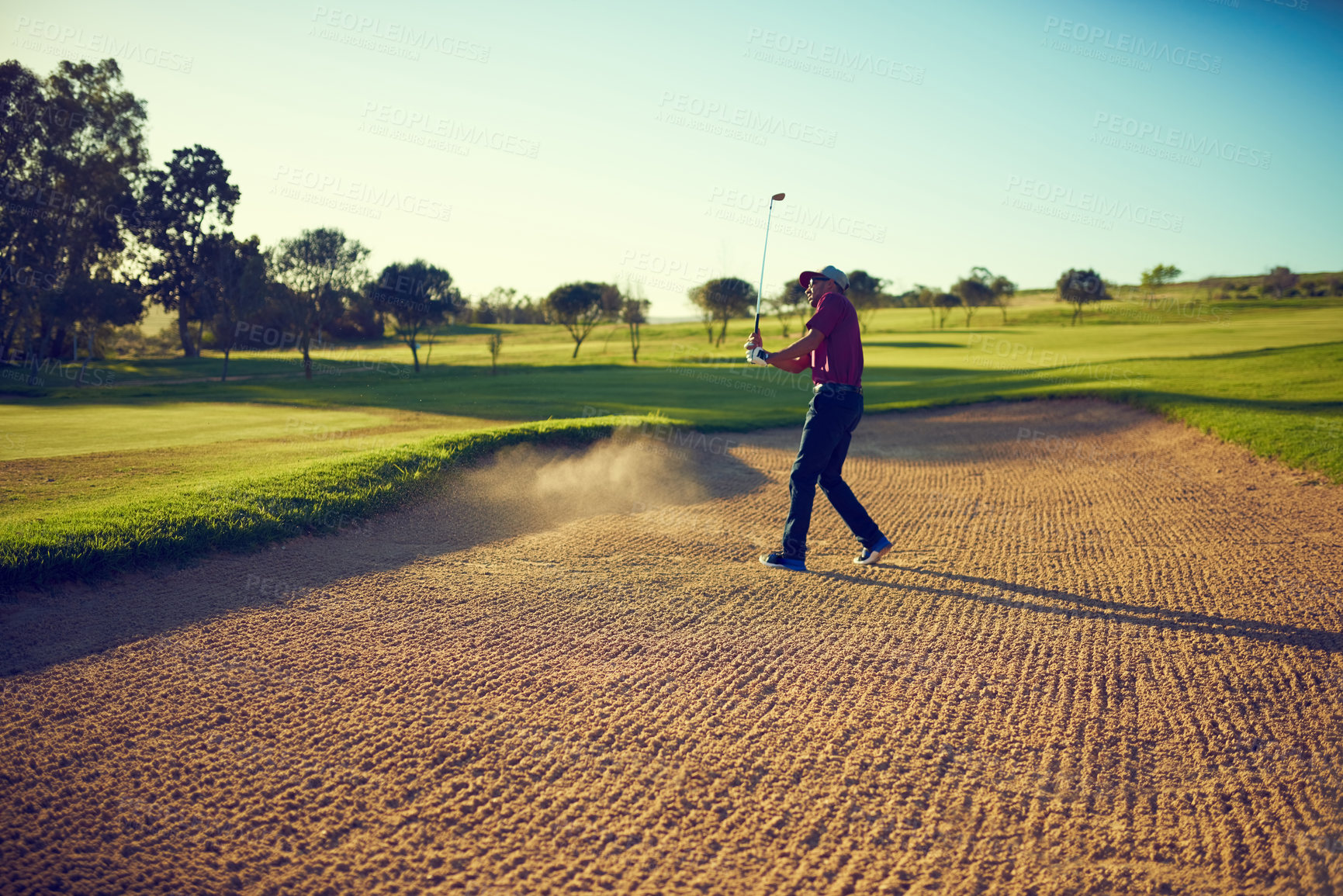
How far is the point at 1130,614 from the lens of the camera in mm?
6238

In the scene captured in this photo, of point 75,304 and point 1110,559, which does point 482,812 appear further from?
point 75,304

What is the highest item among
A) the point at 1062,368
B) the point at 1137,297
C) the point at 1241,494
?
the point at 1137,297

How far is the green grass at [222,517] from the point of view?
6.11 metres

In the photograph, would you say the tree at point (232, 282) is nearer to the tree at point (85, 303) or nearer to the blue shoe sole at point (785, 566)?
the tree at point (85, 303)

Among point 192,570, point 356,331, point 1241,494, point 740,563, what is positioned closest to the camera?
point 192,570

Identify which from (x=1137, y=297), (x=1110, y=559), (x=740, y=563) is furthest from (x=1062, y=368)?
(x=1137, y=297)

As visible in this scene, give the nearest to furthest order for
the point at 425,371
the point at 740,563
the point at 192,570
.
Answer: the point at 192,570 → the point at 740,563 → the point at 425,371

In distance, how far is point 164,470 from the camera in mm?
10594

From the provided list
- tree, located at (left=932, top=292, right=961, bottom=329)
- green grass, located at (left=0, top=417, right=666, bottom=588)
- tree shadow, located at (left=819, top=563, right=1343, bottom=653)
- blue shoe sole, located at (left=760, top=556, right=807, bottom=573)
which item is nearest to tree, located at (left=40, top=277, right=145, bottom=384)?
green grass, located at (left=0, top=417, right=666, bottom=588)

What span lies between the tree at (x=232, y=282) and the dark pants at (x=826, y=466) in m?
38.6

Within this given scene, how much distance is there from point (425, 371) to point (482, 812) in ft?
141

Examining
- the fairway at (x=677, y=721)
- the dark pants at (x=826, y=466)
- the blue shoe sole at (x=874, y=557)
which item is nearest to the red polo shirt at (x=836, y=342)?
the dark pants at (x=826, y=466)

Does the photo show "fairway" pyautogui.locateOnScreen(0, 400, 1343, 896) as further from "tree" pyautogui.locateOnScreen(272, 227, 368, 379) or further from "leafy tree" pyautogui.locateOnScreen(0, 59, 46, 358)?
"leafy tree" pyautogui.locateOnScreen(0, 59, 46, 358)

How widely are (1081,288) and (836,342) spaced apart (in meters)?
89.3
